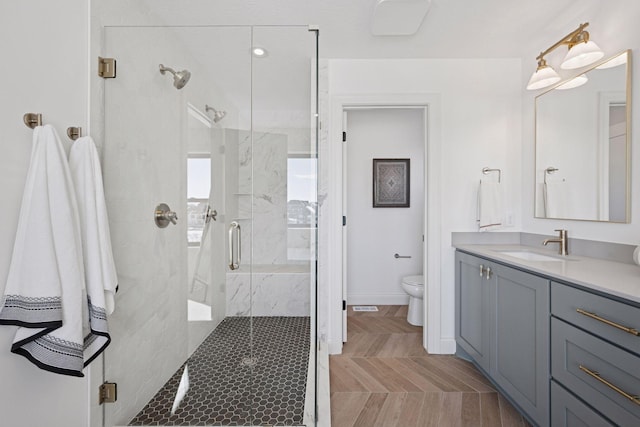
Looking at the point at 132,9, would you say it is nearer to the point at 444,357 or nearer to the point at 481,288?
the point at 481,288

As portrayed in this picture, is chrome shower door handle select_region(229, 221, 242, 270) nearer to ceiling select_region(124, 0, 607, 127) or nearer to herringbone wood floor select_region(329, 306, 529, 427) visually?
ceiling select_region(124, 0, 607, 127)

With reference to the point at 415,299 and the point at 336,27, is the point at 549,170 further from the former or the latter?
the point at 336,27

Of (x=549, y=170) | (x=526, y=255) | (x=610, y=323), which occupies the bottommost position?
(x=610, y=323)

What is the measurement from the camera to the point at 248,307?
63.7 inches

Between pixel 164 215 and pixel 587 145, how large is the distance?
2.48m

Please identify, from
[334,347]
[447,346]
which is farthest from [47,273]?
[447,346]

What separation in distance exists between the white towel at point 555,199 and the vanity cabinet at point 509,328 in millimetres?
621

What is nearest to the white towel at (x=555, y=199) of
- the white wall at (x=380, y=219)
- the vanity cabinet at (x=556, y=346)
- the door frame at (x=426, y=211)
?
the vanity cabinet at (x=556, y=346)

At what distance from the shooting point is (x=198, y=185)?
5.15 ft

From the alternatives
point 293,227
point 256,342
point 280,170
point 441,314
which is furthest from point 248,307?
point 441,314

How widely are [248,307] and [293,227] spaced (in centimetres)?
49

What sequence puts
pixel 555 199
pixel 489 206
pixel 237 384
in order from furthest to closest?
pixel 489 206, pixel 555 199, pixel 237 384

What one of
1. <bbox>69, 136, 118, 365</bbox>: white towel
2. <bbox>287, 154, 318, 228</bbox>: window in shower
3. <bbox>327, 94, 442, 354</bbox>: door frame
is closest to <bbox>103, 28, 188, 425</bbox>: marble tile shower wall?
<bbox>69, 136, 118, 365</bbox>: white towel

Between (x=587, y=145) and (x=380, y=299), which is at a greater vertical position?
(x=587, y=145)
